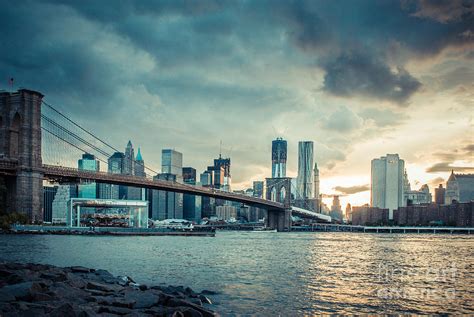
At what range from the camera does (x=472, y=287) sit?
71.1ft

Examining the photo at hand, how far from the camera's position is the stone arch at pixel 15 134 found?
68.6 metres

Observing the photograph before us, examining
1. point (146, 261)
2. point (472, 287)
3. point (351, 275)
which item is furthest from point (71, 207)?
point (472, 287)

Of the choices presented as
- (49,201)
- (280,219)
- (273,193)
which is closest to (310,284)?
(280,219)

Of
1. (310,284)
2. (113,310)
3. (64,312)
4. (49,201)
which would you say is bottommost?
(49,201)

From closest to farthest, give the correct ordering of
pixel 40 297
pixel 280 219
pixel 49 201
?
pixel 40 297 → pixel 280 219 → pixel 49 201

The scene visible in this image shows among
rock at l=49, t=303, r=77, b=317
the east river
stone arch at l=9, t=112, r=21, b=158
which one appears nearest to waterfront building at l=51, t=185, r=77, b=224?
stone arch at l=9, t=112, r=21, b=158

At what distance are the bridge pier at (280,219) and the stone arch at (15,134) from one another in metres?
83.0

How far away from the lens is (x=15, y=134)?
229ft

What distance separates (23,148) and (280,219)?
8753cm

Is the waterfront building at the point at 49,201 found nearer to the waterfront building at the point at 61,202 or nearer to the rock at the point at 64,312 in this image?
the waterfront building at the point at 61,202

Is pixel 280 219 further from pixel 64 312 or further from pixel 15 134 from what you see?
pixel 64 312

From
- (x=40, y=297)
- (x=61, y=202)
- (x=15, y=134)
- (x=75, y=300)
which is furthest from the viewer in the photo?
(x=61, y=202)

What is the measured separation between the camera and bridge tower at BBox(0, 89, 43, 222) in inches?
A: 2534

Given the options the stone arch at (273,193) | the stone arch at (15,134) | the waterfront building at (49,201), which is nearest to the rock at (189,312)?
the stone arch at (15,134)
